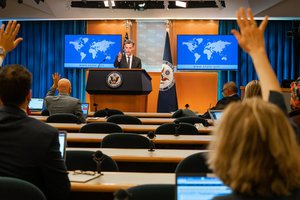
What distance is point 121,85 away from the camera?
831 centimetres

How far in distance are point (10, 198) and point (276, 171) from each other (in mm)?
1249

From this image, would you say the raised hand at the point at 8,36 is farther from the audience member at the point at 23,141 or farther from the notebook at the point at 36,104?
the notebook at the point at 36,104

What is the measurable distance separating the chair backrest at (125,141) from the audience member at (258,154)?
2704 mm

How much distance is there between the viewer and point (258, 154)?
4.03ft

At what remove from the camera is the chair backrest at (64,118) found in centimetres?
592

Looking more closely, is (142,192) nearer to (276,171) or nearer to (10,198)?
(10,198)

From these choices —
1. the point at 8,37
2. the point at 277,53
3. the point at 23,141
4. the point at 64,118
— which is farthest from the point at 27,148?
the point at 277,53

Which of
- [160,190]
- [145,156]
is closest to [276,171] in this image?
[160,190]

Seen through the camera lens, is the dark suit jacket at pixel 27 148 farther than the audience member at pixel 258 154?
Yes

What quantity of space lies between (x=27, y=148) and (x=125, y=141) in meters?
1.75

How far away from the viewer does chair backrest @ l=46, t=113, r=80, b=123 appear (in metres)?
5.92

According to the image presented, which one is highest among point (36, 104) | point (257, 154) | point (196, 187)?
point (257, 154)

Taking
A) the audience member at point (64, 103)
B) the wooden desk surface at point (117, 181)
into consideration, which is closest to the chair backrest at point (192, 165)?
the wooden desk surface at point (117, 181)

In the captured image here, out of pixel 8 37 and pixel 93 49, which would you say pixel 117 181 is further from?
pixel 93 49
